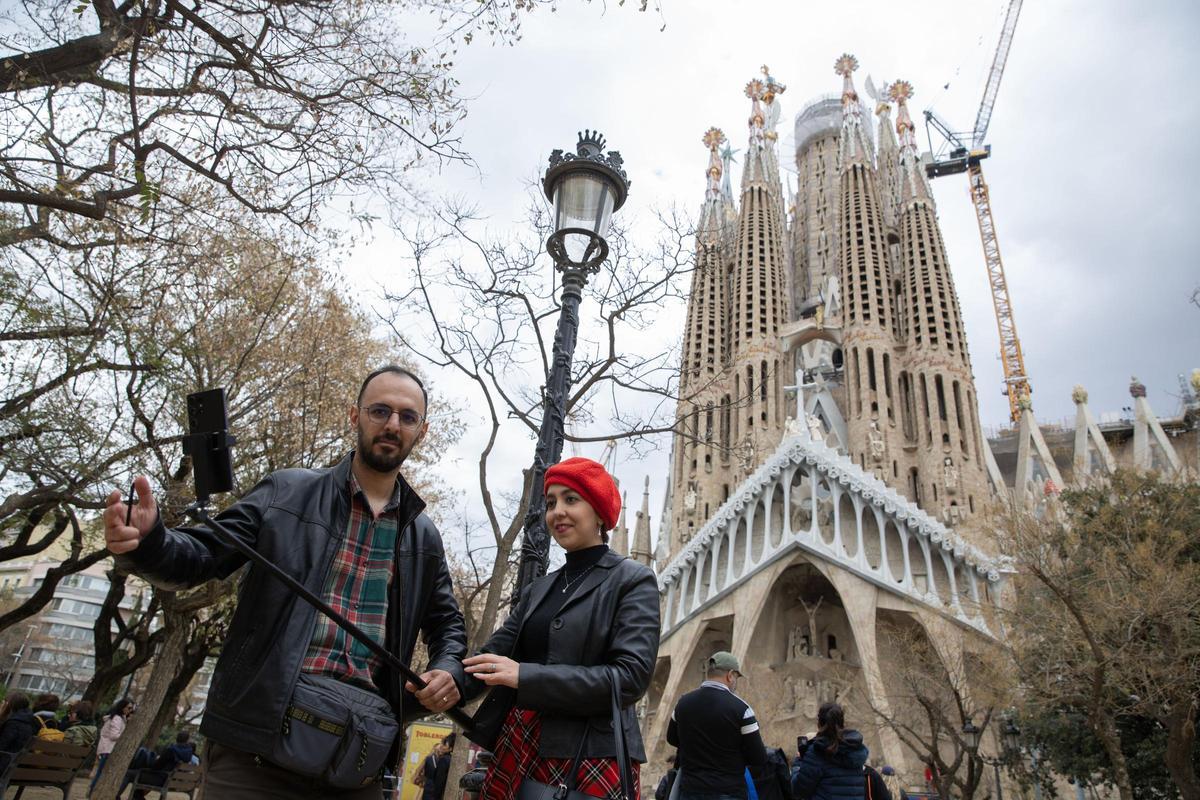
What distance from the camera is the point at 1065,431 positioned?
48250mm

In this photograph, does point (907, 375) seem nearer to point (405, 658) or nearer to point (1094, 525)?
point (1094, 525)

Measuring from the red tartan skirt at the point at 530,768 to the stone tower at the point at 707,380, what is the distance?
28967mm

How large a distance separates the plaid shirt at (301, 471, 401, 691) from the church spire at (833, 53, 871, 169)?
1699 inches

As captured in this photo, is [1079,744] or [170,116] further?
[1079,744]

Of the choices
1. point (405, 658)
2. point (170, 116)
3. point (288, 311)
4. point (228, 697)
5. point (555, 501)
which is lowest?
point (228, 697)

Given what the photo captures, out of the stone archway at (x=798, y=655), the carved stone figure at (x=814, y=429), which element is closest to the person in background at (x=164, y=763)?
the stone archway at (x=798, y=655)

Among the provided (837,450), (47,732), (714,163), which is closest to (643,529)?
(837,450)

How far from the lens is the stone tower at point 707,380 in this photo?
117 ft

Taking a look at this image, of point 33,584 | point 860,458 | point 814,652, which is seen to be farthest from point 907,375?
point 33,584

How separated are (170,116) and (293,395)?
19.0 feet

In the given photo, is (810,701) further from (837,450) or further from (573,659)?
(573,659)

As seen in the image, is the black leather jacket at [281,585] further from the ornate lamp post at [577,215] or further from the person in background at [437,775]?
the person in background at [437,775]

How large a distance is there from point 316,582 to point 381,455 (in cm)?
39

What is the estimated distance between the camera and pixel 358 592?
7.06 ft
